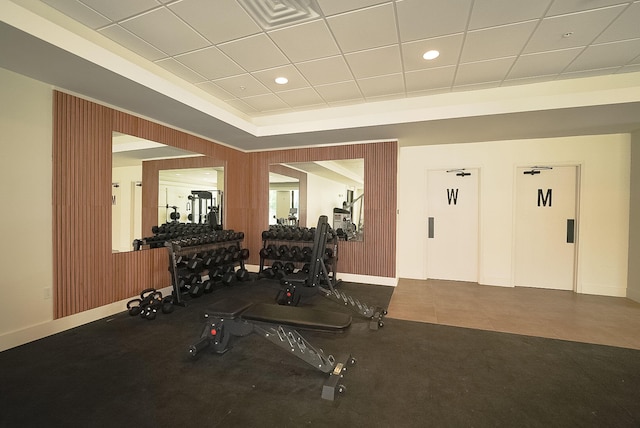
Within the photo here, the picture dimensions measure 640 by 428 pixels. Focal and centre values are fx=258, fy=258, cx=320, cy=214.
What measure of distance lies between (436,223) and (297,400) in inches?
163

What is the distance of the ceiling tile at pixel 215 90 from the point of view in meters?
3.35

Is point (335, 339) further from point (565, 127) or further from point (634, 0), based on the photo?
point (565, 127)

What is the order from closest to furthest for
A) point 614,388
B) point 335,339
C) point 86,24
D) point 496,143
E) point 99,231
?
point 614,388, point 86,24, point 335,339, point 99,231, point 496,143

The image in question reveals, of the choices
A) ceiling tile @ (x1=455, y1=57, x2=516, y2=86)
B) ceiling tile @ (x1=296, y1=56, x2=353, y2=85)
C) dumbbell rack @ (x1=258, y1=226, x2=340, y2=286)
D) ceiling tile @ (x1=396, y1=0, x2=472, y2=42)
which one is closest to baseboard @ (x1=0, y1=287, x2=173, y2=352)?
dumbbell rack @ (x1=258, y1=226, x2=340, y2=286)

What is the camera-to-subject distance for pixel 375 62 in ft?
9.21

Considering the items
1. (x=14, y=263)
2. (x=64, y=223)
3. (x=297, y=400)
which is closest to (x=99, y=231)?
(x=64, y=223)

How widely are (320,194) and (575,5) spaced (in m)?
5.06

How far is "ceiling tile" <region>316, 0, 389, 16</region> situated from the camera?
6.59 feet

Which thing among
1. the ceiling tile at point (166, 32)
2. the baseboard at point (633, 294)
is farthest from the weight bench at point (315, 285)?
the baseboard at point (633, 294)

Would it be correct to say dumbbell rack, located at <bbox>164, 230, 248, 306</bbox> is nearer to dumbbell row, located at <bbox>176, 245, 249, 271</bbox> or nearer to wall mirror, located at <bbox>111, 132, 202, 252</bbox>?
dumbbell row, located at <bbox>176, 245, 249, 271</bbox>

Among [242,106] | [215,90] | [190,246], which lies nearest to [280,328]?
[190,246]

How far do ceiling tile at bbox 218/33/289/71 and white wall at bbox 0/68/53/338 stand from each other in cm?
187

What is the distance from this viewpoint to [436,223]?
493 centimetres

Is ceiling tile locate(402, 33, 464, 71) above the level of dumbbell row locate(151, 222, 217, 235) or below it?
above
